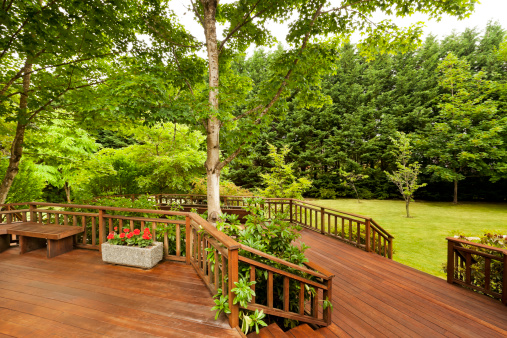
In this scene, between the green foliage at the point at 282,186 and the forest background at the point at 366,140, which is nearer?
the forest background at the point at 366,140

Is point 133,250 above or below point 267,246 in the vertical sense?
below

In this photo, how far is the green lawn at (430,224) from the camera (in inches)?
292

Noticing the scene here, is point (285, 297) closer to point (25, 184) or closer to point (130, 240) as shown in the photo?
point (130, 240)

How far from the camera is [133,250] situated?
3418 mm

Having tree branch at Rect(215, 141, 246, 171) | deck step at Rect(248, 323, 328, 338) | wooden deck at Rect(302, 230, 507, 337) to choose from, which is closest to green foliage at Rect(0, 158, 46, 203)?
tree branch at Rect(215, 141, 246, 171)

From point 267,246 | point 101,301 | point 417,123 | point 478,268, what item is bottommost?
point 478,268

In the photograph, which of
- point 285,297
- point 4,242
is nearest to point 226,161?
point 285,297

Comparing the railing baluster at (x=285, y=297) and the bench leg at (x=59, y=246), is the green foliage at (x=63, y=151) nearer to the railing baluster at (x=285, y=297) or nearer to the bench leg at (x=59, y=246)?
the bench leg at (x=59, y=246)

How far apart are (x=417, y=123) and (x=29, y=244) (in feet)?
86.9

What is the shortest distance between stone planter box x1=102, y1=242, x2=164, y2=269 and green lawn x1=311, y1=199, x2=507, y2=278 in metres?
7.77

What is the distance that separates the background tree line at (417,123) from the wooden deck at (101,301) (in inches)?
443

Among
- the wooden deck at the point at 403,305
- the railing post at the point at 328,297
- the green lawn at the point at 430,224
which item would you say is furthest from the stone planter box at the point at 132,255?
the green lawn at the point at 430,224

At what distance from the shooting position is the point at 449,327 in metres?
2.86

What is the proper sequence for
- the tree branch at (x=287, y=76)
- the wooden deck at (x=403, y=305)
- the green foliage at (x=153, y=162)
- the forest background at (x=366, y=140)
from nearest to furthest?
the wooden deck at (x=403, y=305), the tree branch at (x=287, y=76), the green foliage at (x=153, y=162), the forest background at (x=366, y=140)
